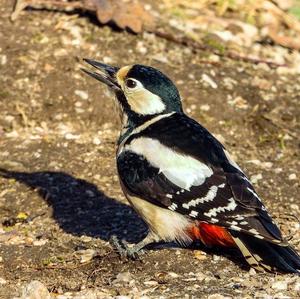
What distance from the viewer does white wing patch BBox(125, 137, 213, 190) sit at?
521cm

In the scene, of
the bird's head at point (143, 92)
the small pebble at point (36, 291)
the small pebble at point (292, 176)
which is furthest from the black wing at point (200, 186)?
the small pebble at point (292, 176)

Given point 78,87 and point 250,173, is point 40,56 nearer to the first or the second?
point 78,87

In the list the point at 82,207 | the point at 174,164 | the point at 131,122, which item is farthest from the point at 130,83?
the point at 82,207

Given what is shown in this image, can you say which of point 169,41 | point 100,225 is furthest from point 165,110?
point 169,41

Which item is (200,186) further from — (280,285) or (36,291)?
(36,291)

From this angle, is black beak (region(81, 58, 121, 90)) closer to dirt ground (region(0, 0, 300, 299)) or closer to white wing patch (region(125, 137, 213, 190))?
white wing patch (region(125, 137, 213, 190))

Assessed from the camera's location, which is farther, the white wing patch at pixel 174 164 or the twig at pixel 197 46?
the twig at pixel 197 46

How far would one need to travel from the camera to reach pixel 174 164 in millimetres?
5277

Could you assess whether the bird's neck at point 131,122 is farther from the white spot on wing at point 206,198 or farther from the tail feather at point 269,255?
the tail feather at point 269,255

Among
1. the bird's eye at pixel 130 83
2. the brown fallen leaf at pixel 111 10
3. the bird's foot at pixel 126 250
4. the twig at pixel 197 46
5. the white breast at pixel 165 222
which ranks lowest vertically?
the twig at pixel 197 46

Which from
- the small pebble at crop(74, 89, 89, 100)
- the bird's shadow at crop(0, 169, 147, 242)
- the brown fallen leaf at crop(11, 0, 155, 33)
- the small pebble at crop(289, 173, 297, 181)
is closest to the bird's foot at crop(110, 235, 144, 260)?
the bird's shadow at crop(0, 169, 147, 242)

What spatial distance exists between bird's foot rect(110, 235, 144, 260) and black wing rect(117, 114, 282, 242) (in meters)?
0.34

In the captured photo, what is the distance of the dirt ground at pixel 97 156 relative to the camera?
17.2 ft

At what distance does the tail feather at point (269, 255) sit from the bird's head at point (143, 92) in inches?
41.3
